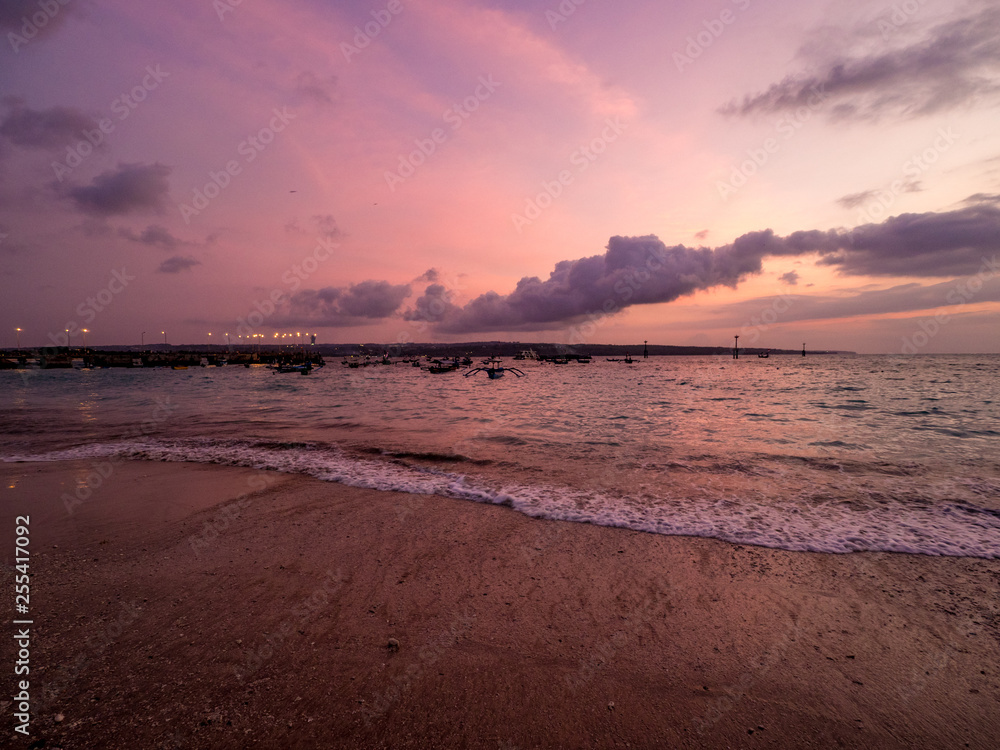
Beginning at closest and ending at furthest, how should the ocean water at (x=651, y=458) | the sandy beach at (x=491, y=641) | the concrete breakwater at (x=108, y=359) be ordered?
the sandy beach at (x=491, y=641)
the ocean water at (x=651, y=458)
the concrete breakwater at (x=108, y=359)

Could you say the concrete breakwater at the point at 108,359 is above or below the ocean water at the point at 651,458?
above

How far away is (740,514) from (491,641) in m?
6.67

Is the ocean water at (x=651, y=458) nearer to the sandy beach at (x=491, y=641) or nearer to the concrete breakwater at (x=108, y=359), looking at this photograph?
the sandy beach at (x=491, y=641)

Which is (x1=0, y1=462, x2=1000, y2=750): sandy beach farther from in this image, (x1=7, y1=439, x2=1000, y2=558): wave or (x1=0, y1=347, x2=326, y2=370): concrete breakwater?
(x1=0, y1=347, x2=326, y2=370): concrete breakwater

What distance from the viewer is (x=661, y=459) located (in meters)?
13.7

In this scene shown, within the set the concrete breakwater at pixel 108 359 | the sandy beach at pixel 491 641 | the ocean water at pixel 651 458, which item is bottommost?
the ocean water at pixel 651 458

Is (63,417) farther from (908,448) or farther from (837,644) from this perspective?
(908,448)

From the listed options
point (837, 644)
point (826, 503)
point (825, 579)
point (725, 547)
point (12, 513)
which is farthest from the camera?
point (826, 503)

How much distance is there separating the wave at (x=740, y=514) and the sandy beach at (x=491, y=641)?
54cm

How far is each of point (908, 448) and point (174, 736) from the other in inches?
863

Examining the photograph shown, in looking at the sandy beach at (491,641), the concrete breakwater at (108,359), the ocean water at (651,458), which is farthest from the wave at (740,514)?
the concrete breakwater at (108,359)

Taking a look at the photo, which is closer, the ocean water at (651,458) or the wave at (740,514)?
the wave at (740,514)

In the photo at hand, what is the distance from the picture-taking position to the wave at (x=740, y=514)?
290 inches

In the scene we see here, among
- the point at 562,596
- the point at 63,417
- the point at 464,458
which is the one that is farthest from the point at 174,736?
the point at 63,417
